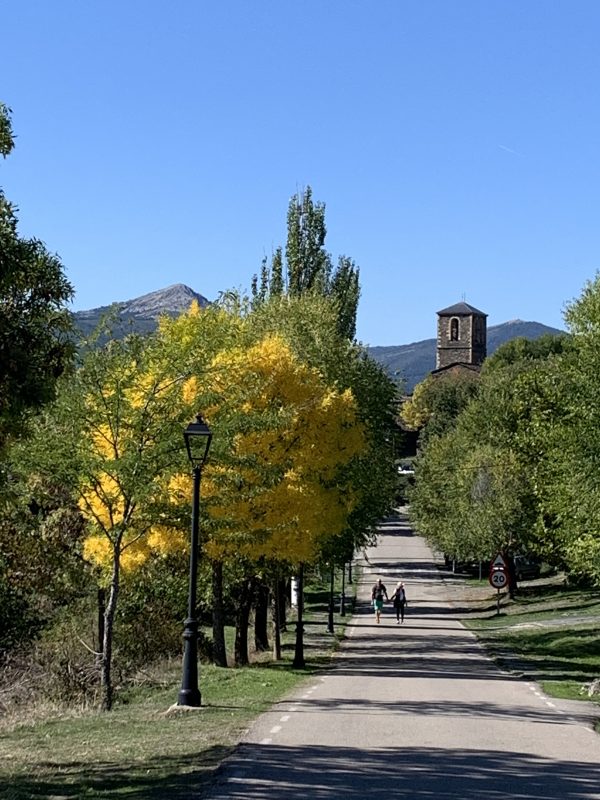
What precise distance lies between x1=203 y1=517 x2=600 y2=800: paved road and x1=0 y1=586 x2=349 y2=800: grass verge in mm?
430

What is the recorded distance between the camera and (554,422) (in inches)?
1328

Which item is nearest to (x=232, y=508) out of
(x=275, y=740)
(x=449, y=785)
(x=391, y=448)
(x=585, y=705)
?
(x=585, y=705)

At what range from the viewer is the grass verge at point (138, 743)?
11.7 metres

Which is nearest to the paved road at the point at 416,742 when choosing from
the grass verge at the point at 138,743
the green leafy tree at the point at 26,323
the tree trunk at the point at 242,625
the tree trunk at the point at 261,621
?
the grass verge at the point at 138,743

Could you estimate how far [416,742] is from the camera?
15.4m

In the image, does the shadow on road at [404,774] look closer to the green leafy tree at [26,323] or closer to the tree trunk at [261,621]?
the green leafy tree at [26,323]

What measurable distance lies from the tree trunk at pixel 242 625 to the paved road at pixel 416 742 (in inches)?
98.9

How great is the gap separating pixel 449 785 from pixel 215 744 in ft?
12.0

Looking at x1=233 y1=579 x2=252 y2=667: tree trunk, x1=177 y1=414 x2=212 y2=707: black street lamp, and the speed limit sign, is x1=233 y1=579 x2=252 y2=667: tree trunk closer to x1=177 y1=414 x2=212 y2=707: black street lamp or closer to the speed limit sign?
the speed limit sign

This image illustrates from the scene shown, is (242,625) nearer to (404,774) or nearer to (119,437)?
(119,437)

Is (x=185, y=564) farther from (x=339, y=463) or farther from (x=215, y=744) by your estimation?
(x=215, y=744)

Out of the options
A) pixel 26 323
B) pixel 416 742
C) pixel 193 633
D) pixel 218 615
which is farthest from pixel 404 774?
pixel 218 615

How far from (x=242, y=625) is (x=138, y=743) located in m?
17.1

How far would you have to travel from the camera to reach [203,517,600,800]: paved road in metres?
11.7
